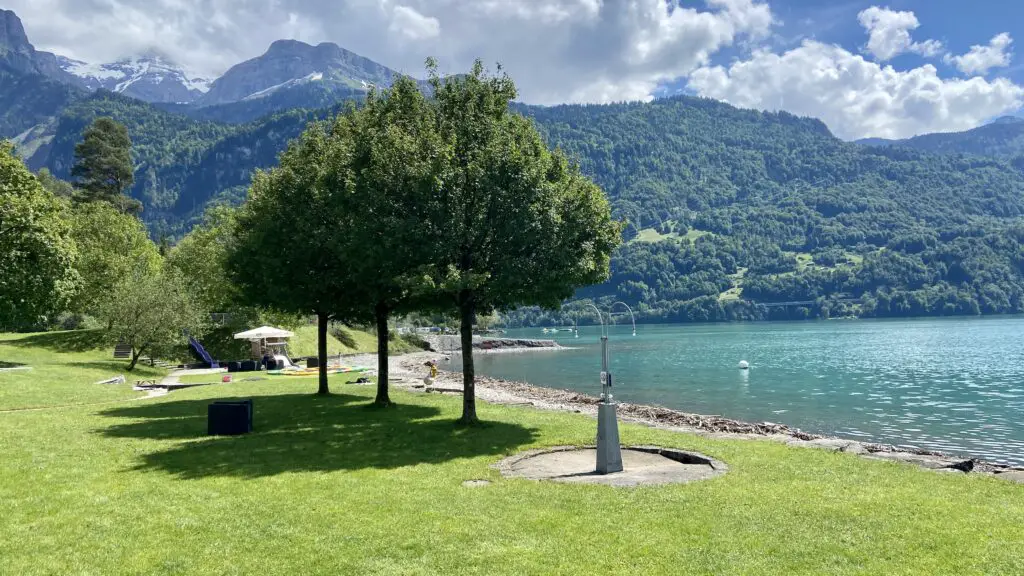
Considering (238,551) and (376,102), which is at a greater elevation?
(376,102)

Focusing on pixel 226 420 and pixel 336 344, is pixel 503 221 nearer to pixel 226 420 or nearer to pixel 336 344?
pixel 226 420

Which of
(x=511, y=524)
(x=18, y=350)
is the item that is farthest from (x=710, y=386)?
(x=18, y=350)

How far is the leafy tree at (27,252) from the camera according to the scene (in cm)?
3209

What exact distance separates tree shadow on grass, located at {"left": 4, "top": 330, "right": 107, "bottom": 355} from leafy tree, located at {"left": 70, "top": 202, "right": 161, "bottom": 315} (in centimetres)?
234

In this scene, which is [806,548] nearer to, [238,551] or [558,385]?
[238,551]

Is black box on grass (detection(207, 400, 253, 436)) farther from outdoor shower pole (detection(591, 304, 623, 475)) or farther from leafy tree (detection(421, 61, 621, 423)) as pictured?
outdoor shower pole (detection(591, 304, 623, 475))

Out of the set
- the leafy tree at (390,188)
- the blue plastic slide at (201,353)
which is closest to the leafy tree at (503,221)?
the leafy tree at (390,188)

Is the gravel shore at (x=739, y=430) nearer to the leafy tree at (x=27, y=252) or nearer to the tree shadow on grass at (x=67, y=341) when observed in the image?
Result: the leafy tree at (x=27, y=252)

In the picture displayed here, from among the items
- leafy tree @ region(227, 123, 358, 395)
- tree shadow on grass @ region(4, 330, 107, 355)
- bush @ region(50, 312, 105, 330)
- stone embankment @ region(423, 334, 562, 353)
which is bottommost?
stone embankment @ region(423, 334, 562, 353)

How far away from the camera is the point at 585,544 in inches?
380

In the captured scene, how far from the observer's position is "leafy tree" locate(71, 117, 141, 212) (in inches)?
3726

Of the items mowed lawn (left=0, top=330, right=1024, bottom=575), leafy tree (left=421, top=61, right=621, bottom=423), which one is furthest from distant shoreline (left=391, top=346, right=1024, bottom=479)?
leafy tree (left=421, top=61, right=621, bottom=423)

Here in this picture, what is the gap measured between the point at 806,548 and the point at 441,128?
17.4m

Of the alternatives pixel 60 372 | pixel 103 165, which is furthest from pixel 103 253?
pixel 103 165
